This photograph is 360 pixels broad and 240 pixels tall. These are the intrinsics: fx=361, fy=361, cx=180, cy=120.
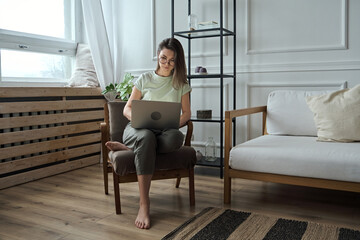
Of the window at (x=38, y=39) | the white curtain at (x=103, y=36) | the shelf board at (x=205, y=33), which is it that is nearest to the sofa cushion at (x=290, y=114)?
the shelf board at (x=205, y=33)

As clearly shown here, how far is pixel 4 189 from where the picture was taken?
269 centimetres

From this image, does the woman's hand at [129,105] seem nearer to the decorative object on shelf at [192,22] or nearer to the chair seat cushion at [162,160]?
the chair seat cushion at [162,160]

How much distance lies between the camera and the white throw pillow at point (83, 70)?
11.6 ft

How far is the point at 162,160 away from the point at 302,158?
790 millimetres

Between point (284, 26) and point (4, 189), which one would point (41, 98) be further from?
point (284, 26)

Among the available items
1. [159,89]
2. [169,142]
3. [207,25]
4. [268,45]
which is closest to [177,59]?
[159,89]

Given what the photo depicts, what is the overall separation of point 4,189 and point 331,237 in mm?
2246

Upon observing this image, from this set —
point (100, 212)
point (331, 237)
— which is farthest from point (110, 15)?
point (331, 237)

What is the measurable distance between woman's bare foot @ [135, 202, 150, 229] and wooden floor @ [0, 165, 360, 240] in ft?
0.12

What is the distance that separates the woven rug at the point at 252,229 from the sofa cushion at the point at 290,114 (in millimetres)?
882

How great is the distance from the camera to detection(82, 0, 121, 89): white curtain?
3.50 m

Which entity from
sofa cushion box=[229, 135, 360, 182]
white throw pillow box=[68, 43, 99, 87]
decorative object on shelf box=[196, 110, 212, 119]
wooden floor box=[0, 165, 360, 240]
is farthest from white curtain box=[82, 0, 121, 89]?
sofa cushion box=[229, 135, 360, 182]

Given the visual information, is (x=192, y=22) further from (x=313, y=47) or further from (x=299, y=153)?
(x=299, y=153)

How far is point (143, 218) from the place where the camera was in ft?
6.33
